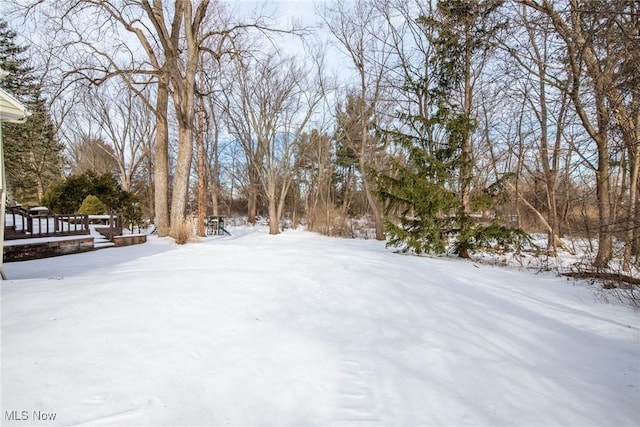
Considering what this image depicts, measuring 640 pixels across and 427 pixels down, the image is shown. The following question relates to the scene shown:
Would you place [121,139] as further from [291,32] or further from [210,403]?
[210,403]

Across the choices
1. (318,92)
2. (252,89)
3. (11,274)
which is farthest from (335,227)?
(11,274)

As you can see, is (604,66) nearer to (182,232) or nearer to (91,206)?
(182,232)

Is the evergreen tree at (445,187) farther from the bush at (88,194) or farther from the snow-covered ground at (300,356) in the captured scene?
the bush at (88,194)

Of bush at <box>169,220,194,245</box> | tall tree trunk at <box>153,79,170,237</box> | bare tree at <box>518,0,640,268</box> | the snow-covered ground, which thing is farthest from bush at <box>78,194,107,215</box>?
bare tree at <box>518,0,640,268</box>

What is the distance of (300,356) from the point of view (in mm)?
2455

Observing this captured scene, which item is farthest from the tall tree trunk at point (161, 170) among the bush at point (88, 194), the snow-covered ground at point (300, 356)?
the snow-covered ground at point (300, 356)

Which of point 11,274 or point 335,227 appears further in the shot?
point 335,227

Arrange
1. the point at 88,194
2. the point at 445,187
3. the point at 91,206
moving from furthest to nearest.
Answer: the point at 88,194 < the point at 91,206 < the point at 445,187

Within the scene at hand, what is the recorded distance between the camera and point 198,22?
413 inches

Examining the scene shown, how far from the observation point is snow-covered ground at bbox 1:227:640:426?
1812 millimetres

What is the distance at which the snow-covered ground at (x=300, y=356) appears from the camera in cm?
181

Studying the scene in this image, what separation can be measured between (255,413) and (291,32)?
38.0ft

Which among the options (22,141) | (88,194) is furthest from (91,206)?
(22,141)

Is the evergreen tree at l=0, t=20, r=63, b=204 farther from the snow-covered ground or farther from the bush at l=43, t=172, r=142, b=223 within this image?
the snow-covered ground
